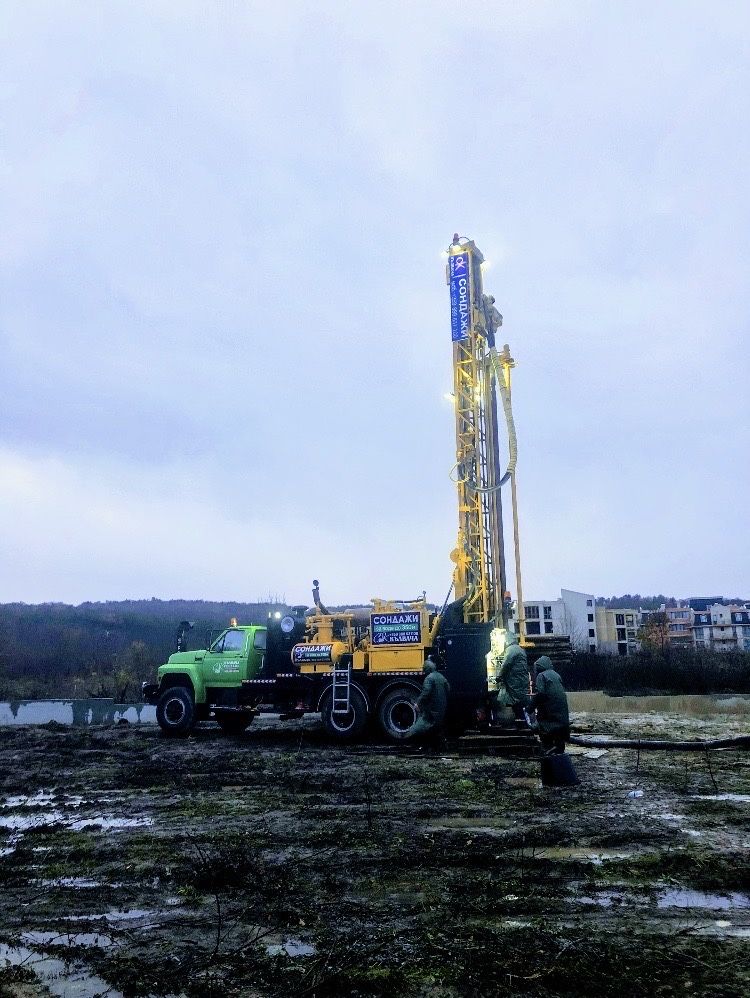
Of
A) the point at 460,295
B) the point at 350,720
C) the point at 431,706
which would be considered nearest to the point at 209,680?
the point at 350,720

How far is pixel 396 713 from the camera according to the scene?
47.4 feet

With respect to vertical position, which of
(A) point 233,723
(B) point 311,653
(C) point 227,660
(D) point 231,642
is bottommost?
(A) point 233,723

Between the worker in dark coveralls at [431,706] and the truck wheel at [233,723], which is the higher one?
the worker in dark coveralls at [431,706]

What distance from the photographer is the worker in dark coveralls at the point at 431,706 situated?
13.0 meters

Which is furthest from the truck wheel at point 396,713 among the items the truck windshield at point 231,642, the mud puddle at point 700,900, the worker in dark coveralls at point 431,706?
the mud puddle at point 700,900

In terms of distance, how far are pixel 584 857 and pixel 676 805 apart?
8.32 ft

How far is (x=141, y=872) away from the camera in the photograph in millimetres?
5656

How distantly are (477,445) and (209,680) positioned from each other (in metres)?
8.13

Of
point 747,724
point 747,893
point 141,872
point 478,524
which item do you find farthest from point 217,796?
point 747,724

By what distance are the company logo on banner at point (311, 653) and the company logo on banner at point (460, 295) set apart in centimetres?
792

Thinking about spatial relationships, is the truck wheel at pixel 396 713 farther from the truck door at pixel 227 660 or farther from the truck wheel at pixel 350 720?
the truck door at pixel 227 660

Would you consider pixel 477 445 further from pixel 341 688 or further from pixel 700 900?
pixel 700 900

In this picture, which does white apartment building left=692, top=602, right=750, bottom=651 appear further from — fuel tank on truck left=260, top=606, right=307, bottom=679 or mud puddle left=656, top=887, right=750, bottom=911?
mud puddle left=656, top=887, right=750, bottom=911

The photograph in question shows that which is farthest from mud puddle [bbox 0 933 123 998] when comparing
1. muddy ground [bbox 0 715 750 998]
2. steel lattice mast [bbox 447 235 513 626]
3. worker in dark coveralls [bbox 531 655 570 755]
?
steel lattice mast [bbox 447 235 513 626]
